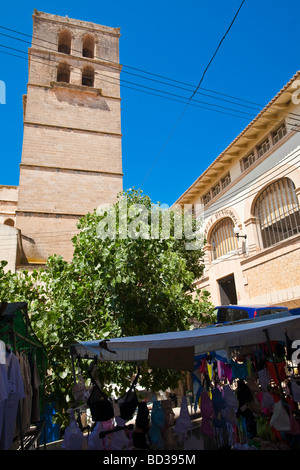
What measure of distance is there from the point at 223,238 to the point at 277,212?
441 centimetres

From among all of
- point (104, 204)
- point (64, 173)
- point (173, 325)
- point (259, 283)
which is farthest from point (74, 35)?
point (173, 325)

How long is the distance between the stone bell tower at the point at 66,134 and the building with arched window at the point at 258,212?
646 centimetres

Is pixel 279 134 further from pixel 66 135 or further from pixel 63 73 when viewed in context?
pixel 63 73

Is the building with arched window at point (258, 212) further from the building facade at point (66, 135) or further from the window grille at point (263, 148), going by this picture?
the building facade at point (66, 135)

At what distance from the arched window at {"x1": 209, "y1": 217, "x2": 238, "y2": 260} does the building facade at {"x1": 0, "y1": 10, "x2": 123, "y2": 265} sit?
648 cm

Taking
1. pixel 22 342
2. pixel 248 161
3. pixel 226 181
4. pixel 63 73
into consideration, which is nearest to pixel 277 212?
pixel 248 161

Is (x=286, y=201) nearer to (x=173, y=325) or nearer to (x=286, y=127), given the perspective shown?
(x=286, y=127)

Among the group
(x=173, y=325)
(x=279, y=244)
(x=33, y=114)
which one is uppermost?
(x=33, y=114)

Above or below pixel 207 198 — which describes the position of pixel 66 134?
above

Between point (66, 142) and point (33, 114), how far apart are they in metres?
2.33

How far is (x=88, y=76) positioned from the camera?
810 inches

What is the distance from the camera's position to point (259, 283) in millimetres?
15422

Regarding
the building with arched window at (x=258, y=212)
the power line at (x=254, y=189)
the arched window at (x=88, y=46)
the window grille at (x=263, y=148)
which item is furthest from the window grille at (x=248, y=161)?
Result: the arched window at (x=88, y=46)

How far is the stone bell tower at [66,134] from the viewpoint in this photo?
51.4 ft
